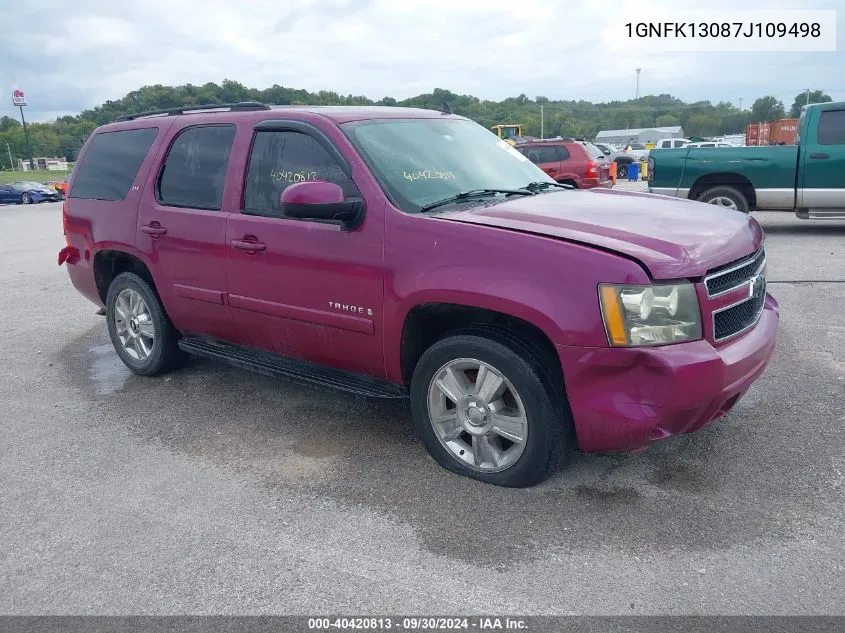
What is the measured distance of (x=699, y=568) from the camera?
2.90 meters

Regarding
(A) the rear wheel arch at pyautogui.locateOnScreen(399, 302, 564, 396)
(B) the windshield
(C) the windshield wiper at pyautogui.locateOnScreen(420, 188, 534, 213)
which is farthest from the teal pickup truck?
(A) the rear wheel arch at pyautogui.locateOnScreen(399, 302, 564, 396)

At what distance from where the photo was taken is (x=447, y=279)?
3465 mm

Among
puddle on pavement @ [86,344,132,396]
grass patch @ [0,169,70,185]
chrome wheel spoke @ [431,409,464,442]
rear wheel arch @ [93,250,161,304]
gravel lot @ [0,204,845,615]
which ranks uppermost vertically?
grass patch @ [0,169,70,185]

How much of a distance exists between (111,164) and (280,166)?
197 centimetres

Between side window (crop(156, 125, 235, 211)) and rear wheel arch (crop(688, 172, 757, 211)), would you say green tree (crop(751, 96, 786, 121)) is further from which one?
side window (crop(156, 125, 235, 211))

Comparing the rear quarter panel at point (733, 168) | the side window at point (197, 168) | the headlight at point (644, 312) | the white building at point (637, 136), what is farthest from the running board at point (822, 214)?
the white building at point (637, 136)

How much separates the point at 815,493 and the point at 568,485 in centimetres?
114

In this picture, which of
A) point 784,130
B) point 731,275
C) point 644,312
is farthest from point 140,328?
point 784,130

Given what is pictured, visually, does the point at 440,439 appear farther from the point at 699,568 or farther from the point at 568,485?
the point at 699,568

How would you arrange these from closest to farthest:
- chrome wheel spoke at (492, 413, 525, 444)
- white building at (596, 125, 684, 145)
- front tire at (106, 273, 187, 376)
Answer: chrome wheel spoke at (492, 413, 525, 444) → front tire at (106, 273, 187, 376) → white building at (596, 125, 684, 145)

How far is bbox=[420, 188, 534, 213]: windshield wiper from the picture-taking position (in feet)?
12.5

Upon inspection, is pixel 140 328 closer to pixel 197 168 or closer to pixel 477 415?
pixel 197 168

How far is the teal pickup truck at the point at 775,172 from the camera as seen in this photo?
10.4 metres

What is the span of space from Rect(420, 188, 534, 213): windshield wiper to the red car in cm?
1151
